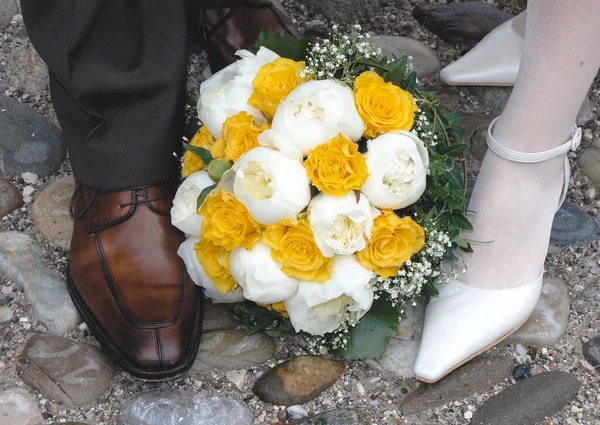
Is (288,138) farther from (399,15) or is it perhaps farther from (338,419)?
(399,15)

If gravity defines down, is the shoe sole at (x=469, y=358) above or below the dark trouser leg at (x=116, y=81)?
below

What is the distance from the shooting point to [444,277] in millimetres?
1619

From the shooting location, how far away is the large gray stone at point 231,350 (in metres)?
1.63

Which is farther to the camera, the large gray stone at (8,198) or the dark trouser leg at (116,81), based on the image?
the large gray stone at (8,198)

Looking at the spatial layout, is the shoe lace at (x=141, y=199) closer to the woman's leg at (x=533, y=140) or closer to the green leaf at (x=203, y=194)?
the green leaf at (x=203, y=194)

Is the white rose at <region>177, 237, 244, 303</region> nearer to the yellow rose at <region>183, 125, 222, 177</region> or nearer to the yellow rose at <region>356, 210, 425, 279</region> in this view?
the yellow rose at <region>183, 125, 222, 177</region>

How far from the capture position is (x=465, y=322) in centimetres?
161

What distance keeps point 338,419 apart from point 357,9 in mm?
1412

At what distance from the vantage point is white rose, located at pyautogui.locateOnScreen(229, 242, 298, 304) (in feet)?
4.65

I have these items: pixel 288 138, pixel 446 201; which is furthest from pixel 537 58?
pixel 288 138

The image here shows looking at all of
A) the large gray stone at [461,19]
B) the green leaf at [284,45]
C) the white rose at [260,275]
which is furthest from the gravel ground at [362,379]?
the large gray stone at [461,19]

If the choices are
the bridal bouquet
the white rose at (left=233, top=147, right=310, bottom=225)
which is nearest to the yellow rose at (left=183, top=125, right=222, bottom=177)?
the bridal bouquet

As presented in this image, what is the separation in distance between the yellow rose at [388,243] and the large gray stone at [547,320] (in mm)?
416

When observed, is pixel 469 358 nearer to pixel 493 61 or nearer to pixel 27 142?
pixel 493 61
